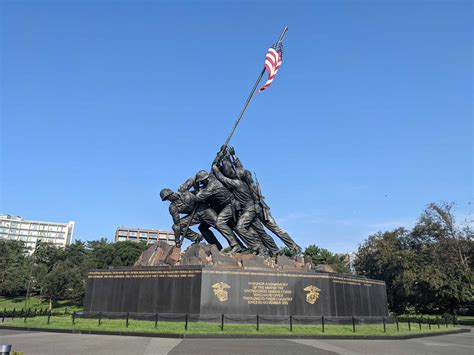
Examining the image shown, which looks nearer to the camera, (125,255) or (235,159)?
(235,159)

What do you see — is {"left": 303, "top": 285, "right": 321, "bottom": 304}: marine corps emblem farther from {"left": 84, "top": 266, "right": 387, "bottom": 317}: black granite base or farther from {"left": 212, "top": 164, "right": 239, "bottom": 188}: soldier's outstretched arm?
{"left": 212, "top": 164, "right": 239, "bottom": 188}: soldier's outstretched arm

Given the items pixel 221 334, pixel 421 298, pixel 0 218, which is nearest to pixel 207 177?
pixel 221 334

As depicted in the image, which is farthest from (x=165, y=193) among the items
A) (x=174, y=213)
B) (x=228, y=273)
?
(x=228, y=273)

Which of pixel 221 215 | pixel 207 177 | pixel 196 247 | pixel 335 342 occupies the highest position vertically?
pixel 207 177

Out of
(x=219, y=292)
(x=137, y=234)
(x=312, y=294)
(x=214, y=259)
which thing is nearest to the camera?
(x=219, y=292)

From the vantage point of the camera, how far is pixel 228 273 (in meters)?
18.6

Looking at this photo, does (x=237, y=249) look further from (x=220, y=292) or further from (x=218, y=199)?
(x=220, y=292)

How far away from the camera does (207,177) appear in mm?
23547

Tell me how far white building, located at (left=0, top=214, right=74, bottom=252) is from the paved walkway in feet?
542

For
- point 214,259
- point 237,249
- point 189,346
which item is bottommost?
point 189,346

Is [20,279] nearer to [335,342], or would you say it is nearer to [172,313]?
[172,313]

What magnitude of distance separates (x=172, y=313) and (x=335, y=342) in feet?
25.9

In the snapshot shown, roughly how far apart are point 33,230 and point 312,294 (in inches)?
6984

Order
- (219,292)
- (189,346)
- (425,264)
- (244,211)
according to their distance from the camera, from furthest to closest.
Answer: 1. (425,264)
2. (244,211)
3. (219,292)
4. (189,346)
